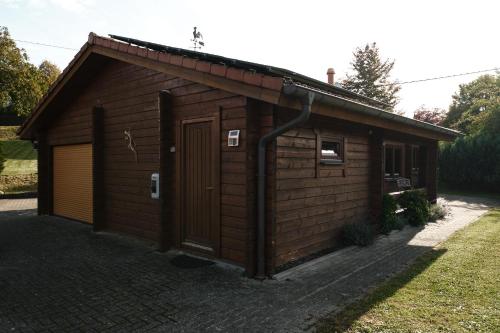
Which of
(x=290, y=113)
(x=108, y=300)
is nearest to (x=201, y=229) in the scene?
(x=108, y=300)

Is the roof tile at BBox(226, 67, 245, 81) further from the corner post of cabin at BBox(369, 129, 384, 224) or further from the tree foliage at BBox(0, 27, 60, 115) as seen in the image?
the tree foliage at BBox(0, 27, 60, 115)

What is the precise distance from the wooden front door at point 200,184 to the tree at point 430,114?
45.9 metres

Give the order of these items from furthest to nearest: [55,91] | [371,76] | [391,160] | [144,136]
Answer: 1. [371,76]
2. [391,160]
3. [55,91]
4. [144,136]

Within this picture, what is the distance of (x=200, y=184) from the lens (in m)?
6.18

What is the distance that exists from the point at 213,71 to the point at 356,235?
4.42 m

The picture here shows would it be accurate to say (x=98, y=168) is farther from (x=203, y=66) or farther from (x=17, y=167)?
(x=17, y=167)

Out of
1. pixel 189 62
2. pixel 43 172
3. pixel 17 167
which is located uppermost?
pixel 189 62

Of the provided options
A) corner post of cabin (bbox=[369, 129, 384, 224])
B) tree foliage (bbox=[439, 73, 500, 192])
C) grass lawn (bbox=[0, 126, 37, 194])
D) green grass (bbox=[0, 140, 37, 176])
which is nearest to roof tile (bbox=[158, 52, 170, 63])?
corner post of cabin (bbox=[369, 129, 384, 224])

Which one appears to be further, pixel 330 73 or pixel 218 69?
pixel 330 73

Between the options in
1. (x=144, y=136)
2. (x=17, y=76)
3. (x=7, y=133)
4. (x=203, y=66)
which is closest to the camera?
(x=203, y=66)

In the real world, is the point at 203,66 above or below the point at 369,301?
above

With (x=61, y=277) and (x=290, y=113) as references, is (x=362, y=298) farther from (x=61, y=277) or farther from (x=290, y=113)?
(x=61, y=277)

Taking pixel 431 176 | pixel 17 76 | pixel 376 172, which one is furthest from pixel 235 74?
pixel 17 76

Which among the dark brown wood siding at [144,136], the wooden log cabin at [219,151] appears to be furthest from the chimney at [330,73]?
the dark brown wood siding at [144,136]
